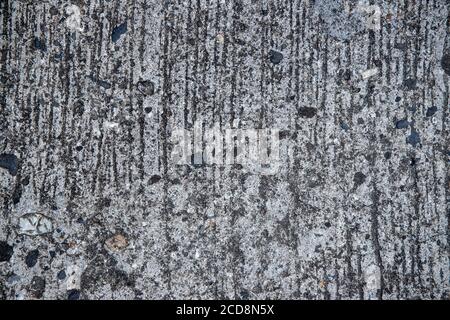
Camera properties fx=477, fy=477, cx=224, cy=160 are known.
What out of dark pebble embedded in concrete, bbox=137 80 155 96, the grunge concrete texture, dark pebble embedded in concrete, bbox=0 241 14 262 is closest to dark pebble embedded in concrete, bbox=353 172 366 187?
the grunge concrete texture

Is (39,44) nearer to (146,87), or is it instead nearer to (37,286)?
(146,87)

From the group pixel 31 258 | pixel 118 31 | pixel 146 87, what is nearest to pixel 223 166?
pixel 146 87

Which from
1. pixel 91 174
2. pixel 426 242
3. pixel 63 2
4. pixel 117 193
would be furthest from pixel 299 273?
pixel 63 2

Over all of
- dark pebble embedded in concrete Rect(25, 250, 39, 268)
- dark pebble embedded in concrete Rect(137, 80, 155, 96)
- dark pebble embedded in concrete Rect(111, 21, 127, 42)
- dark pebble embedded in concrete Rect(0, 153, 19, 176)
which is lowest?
dark pebble embedded in concrete Rect(25, 250, 39, 268)

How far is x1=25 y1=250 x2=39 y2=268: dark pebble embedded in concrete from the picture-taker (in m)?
2.17

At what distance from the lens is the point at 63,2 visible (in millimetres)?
2285

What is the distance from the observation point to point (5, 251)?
7.13ft

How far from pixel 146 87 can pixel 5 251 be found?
989 mm

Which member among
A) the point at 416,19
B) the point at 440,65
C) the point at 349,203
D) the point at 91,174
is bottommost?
the point at 349,203

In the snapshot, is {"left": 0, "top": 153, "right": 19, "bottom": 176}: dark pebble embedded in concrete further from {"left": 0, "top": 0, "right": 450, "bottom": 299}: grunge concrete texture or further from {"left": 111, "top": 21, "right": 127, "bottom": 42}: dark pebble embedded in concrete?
{"left": 111, "top": 21, "right": 127, "bottom": 42}: dark pebble embedded in concrete

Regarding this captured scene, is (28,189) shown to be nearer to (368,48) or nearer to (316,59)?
(316,59)

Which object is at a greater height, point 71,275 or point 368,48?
point 368,48

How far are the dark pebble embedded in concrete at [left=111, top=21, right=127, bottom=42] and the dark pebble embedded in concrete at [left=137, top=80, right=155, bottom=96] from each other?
0.24 m
